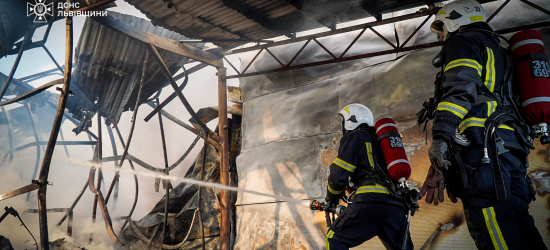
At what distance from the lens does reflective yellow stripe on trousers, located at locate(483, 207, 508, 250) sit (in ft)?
7.73

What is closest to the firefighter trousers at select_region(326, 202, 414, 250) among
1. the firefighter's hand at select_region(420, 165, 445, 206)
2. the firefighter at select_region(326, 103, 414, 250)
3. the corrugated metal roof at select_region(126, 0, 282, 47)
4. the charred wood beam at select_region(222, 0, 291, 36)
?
the firefighter at select_region(326, 103, 414, 250)

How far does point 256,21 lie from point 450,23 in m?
3.52

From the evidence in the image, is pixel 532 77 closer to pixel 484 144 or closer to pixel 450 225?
pixel 484 144

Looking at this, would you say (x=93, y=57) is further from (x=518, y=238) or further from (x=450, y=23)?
(x=518, y=238)

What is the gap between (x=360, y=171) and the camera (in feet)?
11.5

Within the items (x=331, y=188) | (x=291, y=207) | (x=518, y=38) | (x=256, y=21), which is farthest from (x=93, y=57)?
(x=518, y=38)

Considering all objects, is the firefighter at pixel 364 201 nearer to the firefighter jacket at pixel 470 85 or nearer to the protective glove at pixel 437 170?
the protective glove at pixel 437 170

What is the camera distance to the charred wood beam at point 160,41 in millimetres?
5875

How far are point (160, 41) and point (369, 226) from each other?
5.04m

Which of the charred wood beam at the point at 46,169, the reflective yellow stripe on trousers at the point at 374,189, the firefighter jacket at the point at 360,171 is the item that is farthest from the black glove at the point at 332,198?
the charred wood beam at the point at 46,169

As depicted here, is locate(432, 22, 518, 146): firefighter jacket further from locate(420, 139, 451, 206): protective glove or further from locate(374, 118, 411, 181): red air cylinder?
locate(374, 118, 411, 181): red air cylinder

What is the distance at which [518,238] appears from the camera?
2.35 metres

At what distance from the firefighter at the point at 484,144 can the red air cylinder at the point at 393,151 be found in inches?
16.1

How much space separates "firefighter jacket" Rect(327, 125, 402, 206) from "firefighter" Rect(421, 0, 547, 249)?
50 cm
